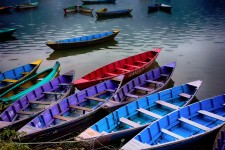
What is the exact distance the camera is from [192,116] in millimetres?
11125

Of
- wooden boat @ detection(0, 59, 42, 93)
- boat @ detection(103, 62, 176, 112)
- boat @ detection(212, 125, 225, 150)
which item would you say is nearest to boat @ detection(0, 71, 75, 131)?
wooden boat @ detection(0, 59, 42, 93)

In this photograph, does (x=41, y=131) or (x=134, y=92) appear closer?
(x=41, y=131)

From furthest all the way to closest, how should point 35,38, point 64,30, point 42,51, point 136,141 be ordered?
point 64,30, point 35,38, point 42,51, point 136,141

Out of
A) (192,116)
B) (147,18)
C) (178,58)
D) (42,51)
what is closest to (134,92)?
(192,116)

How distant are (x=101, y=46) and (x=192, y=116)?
53.5 ft

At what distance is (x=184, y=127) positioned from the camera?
35.0ft

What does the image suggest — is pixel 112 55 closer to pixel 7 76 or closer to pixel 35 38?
pixel 7 76

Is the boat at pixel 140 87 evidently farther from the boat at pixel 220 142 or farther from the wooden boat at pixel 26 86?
the wooden boat at pixel 26 86

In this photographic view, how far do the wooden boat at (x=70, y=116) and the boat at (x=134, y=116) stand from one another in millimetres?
1113

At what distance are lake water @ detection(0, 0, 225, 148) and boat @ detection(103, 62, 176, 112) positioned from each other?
5.17 ft

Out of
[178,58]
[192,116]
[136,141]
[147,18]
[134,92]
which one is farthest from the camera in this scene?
[147,18]

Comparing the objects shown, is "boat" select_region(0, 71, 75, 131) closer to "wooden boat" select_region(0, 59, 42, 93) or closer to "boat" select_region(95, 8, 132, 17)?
"wooden boat" select_region(0, 59, 42, 93)

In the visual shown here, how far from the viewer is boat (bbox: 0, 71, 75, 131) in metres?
10.8

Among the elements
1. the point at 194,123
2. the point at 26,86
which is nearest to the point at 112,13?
the point at 26,86
